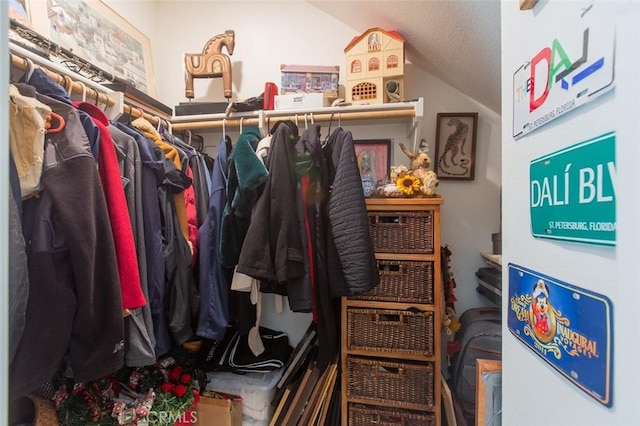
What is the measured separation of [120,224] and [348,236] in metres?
0.66

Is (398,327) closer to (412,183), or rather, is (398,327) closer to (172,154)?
(412,183)

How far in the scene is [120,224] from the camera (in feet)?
2.39

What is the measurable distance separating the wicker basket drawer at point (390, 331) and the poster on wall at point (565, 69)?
2.76 feet

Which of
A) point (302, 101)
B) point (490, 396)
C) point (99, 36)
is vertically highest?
point (99, 36)

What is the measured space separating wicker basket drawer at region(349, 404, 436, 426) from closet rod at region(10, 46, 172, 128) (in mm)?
1459

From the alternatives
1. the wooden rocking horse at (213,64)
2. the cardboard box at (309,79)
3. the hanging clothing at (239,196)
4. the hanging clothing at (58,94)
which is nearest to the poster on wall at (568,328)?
the hanging clothing at (239,196)

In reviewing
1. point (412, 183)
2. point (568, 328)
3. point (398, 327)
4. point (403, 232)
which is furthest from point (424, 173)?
point (568, 328)

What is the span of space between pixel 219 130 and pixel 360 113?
2.62 ft

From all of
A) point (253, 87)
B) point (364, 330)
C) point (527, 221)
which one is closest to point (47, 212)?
point (527, 221)

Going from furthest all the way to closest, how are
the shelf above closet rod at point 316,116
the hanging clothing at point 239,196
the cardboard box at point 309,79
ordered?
the cardboard box at point 309,79, the shelf above closet rod at point 316,116, the hanging clothing at point 239,196

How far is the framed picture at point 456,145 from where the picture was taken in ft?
4.60

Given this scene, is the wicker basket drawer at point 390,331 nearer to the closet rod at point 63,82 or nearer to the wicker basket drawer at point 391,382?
the wicker basket drawer at point 391,382

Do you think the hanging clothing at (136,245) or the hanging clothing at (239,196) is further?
the hanging clothing at (239,196)

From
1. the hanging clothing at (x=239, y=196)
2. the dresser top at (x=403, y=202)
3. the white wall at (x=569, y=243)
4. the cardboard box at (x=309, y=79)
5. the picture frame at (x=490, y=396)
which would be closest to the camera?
the white wall at (x=569, y=243)
